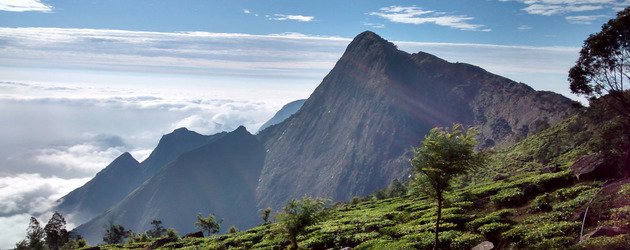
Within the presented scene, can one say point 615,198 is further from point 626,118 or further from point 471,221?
point 626,118

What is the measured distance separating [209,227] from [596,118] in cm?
8623

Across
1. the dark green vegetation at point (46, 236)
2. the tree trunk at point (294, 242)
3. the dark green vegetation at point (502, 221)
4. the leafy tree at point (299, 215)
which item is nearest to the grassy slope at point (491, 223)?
the dark green vegetation at point (502, 221)

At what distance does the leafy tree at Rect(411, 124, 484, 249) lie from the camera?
28344 millimetres

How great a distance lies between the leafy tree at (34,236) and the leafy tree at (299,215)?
84886mm

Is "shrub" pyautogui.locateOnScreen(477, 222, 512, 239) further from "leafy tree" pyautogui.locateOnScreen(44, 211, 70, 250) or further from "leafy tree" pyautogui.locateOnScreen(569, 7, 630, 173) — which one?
"leafy tree" pyautogui.locateOnScreen(44, 211, 70, 250)

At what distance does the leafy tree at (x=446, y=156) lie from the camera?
28.3m

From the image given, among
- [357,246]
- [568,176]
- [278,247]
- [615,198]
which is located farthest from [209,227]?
[615,198]

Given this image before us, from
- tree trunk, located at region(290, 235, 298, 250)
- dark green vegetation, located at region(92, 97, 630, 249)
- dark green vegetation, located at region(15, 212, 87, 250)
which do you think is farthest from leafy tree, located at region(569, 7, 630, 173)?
dark green vegetation, located at region(15, 212, 87, 250)

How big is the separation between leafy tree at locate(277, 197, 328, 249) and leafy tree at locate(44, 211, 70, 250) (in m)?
84.8

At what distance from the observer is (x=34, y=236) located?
9838cm

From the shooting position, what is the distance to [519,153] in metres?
121

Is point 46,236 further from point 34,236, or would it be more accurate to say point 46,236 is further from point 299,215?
point 299,215

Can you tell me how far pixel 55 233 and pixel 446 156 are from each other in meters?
106

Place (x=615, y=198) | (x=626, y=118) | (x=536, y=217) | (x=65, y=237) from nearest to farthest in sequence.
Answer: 1. (x=615, y=198)
2. (x=536, y=217)
3. (x=626, y=118)
4. (x=65, y=237)
